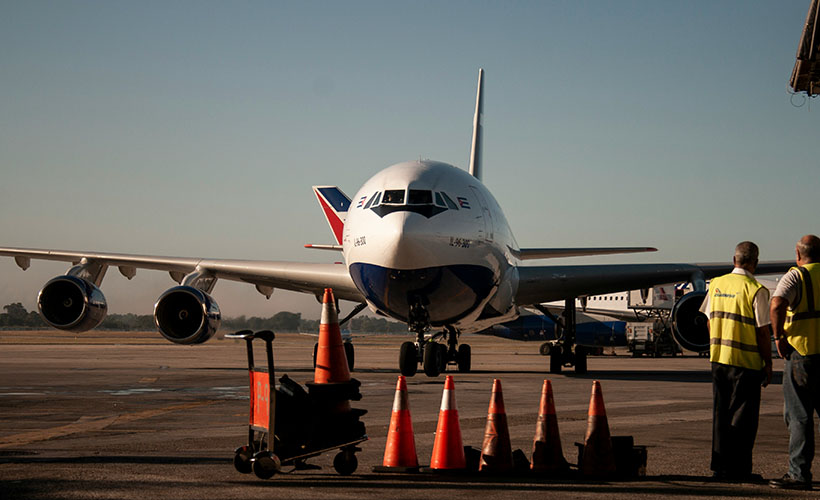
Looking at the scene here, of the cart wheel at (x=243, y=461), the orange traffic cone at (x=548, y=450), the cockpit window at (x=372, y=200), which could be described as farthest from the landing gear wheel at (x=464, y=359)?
the cart wheel at (x=243, y=461)

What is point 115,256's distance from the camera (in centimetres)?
2181

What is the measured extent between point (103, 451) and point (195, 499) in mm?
2422

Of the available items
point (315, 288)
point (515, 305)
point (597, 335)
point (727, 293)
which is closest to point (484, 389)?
point (515, 305)

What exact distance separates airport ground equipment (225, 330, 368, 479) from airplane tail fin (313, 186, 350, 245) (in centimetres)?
2039

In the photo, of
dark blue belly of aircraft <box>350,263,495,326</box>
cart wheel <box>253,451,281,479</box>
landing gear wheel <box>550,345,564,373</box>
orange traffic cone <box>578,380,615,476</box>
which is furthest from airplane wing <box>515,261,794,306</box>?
cart wheel <box>253,451,281,479</box>

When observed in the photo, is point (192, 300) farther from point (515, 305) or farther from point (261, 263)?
point (515, 305)

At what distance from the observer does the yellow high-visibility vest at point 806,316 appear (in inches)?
263

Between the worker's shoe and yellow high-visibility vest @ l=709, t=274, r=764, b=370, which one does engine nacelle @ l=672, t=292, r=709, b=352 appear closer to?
yellow high-visibility vest @ l=709, t=274, r=764, b=370

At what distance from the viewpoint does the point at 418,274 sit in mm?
15633

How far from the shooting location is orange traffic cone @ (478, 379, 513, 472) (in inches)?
266

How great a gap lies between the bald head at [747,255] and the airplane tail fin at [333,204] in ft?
66.9

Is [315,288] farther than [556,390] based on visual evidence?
Yes

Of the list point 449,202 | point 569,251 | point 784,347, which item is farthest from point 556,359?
point 784,347

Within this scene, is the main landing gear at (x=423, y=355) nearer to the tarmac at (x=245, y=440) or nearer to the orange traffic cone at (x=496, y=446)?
the tarmac at (x=245, y=440)
